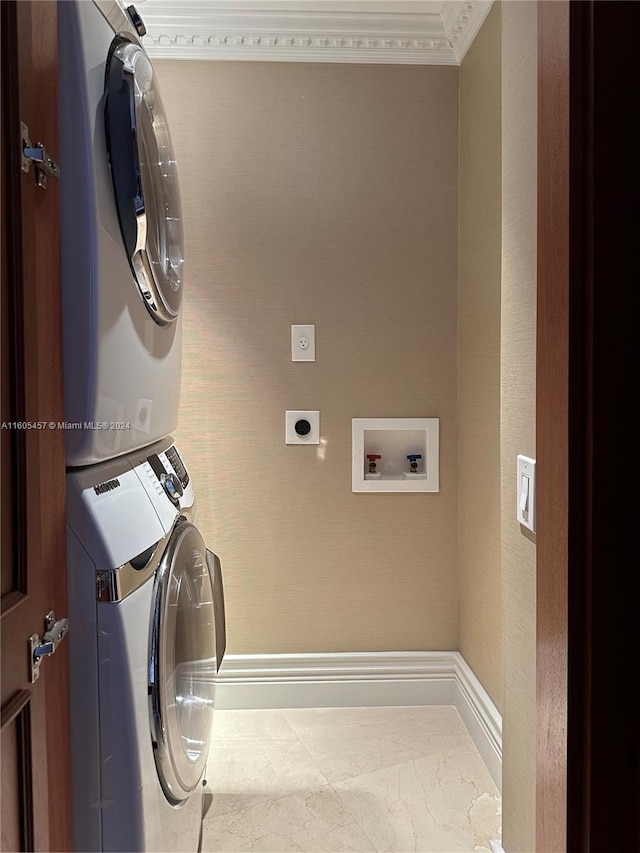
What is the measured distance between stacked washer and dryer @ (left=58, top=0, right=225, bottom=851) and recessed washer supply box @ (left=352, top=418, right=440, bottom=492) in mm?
1159

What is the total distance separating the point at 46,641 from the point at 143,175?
0.75 m

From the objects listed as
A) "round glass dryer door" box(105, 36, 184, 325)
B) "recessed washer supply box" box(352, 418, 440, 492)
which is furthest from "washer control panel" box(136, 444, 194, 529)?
"recessed washer supply box" box(352, 418, 440, 492)

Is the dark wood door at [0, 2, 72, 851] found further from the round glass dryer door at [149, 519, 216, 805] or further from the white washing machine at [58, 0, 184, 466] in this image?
the round glass dryer door at [149, 519, 216, 805]

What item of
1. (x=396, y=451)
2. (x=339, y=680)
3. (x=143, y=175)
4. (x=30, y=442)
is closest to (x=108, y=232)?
(x=143, y=175)

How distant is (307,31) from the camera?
2221 millimetres

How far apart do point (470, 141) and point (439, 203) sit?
0.75 ft

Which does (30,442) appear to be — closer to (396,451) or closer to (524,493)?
(524,493)

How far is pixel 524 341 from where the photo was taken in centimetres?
106

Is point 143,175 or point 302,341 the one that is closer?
point 143,175

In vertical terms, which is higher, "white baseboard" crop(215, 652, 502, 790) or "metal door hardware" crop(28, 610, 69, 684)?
"metal door hardware" crop(28, 610, 69, 684)

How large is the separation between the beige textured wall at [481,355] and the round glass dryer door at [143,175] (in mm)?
983

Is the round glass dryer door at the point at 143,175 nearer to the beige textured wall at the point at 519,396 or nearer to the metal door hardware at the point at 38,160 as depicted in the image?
the metal door hardware at the point at 38,160

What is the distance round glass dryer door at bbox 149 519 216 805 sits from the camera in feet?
3.61
